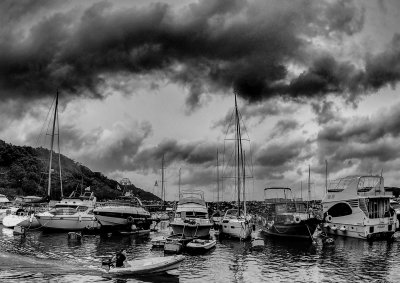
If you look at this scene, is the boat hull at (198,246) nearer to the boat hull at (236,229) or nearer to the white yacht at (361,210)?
the boat hull at (236,229)

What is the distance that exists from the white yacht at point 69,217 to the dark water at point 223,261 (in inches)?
176

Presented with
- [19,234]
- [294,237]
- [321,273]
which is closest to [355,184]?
[294,237]

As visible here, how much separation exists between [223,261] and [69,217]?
26804 millimetres

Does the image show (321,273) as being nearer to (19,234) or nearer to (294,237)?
(294,237)

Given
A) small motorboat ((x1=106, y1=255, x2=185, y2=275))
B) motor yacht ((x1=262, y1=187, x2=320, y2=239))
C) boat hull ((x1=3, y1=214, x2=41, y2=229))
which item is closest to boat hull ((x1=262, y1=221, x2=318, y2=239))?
motor yacht ((x1=262, y1=187, x2=320, y2=239))

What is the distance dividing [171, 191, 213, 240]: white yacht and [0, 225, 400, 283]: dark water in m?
2.85

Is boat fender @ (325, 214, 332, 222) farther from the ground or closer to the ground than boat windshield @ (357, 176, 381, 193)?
closer to the ground

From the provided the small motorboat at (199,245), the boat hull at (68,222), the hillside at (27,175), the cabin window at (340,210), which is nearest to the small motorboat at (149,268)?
the small motorboat at (199,245)

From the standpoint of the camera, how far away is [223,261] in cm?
3362

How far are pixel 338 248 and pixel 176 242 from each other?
1806 centimetres

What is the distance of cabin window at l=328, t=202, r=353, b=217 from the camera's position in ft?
171

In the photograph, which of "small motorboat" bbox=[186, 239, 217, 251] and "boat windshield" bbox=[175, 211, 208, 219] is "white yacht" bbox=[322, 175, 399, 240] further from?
"small motorboat" bbox=[186, 239, 217, 251]

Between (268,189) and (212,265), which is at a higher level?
(268,189)

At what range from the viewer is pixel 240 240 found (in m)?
46.5
